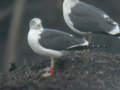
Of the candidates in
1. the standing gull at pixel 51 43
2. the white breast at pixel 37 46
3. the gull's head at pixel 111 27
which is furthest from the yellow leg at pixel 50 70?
the gull's head at pixel 111 27

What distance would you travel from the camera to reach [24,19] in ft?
57.8

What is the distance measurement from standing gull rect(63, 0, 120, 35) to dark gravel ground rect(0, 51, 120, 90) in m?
0.44

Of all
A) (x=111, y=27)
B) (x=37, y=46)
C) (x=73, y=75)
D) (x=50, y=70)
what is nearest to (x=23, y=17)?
(x=111, y=27)

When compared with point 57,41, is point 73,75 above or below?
below

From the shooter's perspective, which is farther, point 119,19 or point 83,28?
point 119,19

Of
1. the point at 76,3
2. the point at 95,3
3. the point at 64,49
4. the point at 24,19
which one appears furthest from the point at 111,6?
the point at 64,49

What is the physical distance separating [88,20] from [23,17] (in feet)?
27.2

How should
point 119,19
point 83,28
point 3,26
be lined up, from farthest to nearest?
point 3,26 → point 119,19 → point 83,28

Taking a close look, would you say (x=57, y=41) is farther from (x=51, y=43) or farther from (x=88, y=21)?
(x=88, y=21)

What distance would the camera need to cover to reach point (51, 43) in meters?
8.68

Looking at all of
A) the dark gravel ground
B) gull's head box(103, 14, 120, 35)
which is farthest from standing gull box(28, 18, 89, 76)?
gull's head box(103, 14, 120, 35)

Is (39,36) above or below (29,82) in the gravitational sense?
above

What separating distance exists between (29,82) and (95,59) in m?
1.27

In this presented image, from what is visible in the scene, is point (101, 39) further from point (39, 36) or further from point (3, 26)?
point (3, 26)
